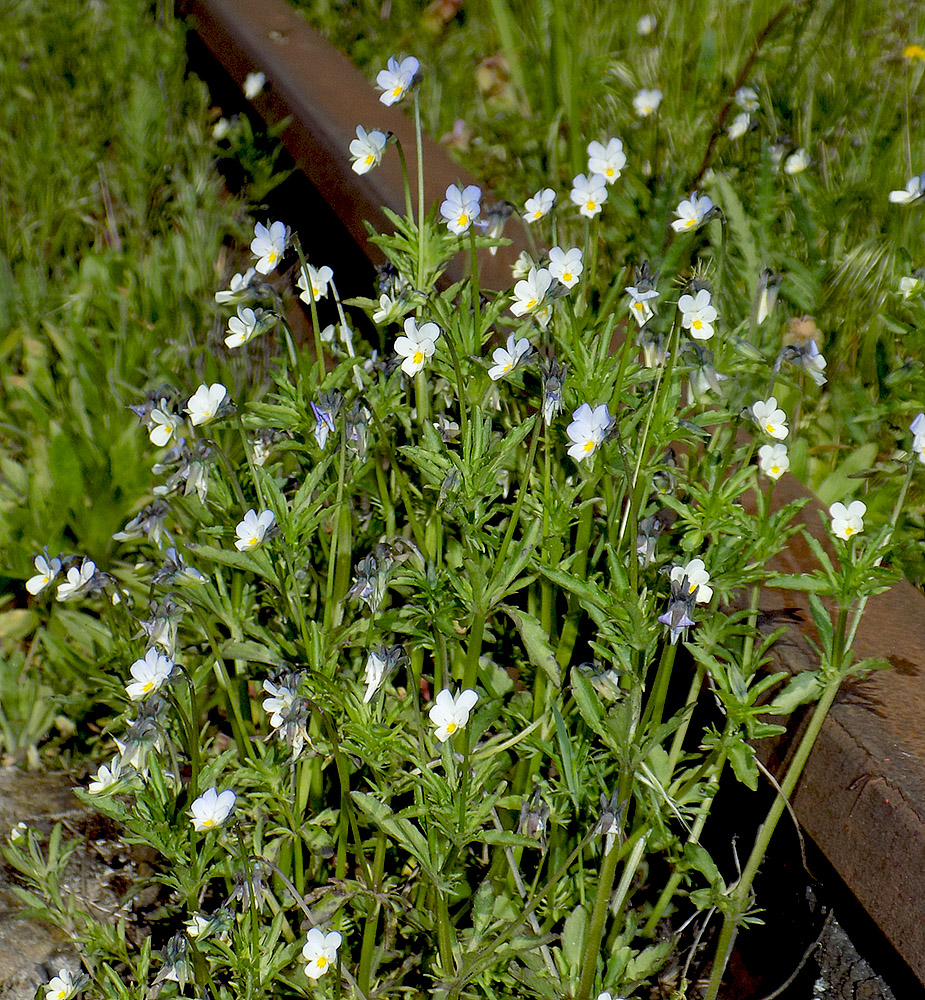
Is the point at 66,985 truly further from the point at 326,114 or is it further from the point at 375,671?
the point at 326,114

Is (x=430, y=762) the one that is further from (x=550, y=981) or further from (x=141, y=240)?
(x=141, y=240)

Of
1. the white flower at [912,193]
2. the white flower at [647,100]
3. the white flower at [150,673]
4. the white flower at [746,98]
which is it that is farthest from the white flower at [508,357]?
the white flower at [647,100]

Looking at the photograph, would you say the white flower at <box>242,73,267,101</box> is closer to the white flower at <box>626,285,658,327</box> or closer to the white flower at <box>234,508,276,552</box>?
the white flower at <box>626,285,658,327</box>

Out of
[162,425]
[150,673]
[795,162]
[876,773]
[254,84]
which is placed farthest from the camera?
[254,84]

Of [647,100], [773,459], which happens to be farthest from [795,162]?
[773,459]

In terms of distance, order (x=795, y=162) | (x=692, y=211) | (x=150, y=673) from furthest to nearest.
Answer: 1. (x=795, y=162)
2. (x=692, y=211)
3. (x=150, y=673)
